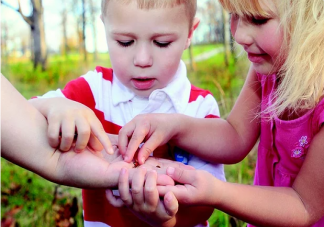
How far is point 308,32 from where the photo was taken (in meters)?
1.35

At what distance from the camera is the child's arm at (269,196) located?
1315 millimetres

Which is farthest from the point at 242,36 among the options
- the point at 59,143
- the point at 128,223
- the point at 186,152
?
the point at 128,223

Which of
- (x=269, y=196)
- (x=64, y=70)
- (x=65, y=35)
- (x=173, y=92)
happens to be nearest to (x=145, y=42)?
(x=173, y=92)

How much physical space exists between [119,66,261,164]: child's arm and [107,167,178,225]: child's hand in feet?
0.45

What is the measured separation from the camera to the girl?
134 cm

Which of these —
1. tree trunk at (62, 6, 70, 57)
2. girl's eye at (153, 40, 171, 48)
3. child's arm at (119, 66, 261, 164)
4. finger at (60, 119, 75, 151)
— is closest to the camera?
finger at (60, 119, 75, 151)

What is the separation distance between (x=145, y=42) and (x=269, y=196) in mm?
679

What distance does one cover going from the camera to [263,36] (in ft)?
4.58

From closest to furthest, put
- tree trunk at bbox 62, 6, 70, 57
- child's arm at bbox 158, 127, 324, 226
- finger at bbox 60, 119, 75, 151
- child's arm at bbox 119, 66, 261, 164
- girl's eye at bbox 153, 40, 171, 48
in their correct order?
1. finger at bbox 60, 119, 75, 151
2. child's arm at bbox 158, 127, 324, 226
3. child's arm at bbox 119, 66, 261, 164
4. girl's eye at bbox 153, 40, 171, 48
5. tree trunk at bbox 62, 6, 70, 57

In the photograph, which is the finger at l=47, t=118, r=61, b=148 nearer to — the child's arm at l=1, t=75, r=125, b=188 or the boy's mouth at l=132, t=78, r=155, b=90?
the child's arm at l=1, t=75, r=125, b=188

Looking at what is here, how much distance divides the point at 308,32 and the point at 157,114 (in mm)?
580

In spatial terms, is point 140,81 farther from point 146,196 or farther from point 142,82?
point 146,196

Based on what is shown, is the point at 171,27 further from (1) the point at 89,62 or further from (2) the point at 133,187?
(1) the point at 89,62

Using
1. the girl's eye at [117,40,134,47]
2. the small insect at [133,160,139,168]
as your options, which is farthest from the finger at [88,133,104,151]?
the girl's eye at [117,40,134,47]
